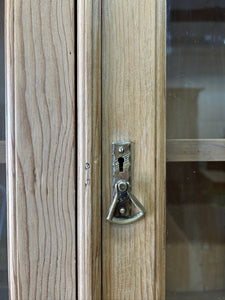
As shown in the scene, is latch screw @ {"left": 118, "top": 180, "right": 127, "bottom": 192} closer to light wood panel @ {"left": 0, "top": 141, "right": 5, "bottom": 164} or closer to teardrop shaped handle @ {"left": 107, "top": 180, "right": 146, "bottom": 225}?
teardrop shaped handle @ {"left": 107, "top": 180, "right": 146, "bottom": 225}

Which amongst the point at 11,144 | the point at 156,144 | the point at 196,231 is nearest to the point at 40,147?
the point at 11,144

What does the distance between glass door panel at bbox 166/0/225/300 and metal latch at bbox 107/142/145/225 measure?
0.22ft


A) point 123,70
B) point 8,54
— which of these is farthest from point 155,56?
point 8,54

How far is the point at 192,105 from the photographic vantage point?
1.26 ft

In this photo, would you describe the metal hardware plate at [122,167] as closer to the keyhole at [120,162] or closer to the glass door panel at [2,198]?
the keyhole at [120,162]

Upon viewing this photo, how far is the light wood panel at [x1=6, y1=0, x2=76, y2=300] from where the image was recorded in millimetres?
341

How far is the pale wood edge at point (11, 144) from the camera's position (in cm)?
34

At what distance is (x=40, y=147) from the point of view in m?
0.35

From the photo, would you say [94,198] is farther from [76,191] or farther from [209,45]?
[209,45]

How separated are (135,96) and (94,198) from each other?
16cm

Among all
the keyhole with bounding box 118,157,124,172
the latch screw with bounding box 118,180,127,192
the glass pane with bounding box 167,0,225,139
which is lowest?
the latch screw with bounding box 118,180,127,192

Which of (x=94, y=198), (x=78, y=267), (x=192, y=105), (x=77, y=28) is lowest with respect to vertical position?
(x=78, y=267)

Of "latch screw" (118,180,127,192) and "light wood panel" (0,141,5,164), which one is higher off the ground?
"light wood panel" (0,141,5,164)

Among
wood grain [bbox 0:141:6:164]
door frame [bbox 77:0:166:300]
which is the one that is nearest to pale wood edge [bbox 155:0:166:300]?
door frame [bbox 77:0:166:300]
